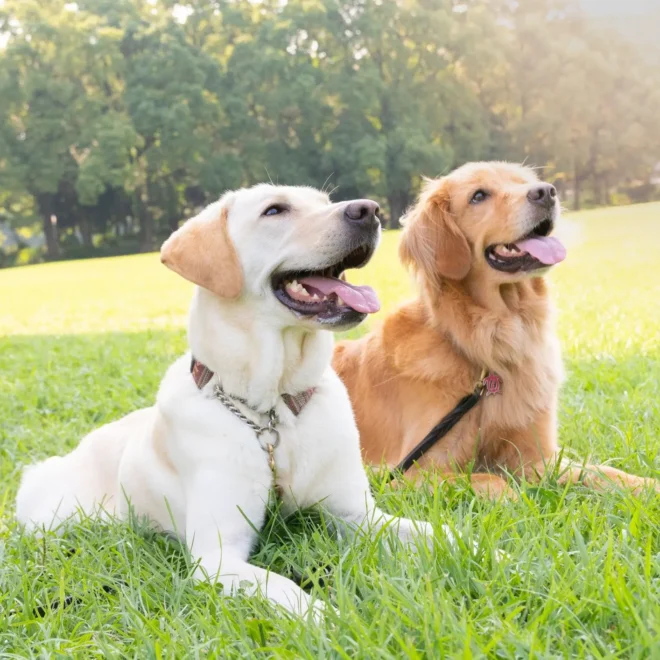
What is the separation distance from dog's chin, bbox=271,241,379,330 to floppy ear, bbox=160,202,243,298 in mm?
151

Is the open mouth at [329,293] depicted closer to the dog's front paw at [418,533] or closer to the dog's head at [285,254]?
the dog's head at [285,254]

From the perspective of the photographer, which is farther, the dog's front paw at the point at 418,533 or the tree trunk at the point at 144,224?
the tree trunk at the point at 144,224

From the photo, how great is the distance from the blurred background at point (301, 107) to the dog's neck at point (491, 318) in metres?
29.8

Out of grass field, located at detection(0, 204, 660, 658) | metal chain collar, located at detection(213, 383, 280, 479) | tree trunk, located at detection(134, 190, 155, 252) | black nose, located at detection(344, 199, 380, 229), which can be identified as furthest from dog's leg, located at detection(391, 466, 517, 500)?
tree trunk, located at detection(134, 190, 155, 252)

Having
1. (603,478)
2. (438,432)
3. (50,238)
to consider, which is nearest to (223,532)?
(438,432)

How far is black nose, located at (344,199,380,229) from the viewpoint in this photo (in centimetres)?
231

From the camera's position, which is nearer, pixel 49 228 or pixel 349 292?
pixel 349 292

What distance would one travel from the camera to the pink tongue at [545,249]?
9.51 ft

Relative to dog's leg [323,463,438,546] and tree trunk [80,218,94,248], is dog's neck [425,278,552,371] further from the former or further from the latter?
tree trunk [80,218,94,248]

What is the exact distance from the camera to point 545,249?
293 cm

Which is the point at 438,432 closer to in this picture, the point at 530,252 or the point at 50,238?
the point at 530,252

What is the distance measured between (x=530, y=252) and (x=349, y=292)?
0.98 meters

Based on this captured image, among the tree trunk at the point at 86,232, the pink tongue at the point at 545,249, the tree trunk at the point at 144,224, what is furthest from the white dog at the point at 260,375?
the tree trunk at the point at 86,232

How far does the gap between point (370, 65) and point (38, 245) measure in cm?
1828
